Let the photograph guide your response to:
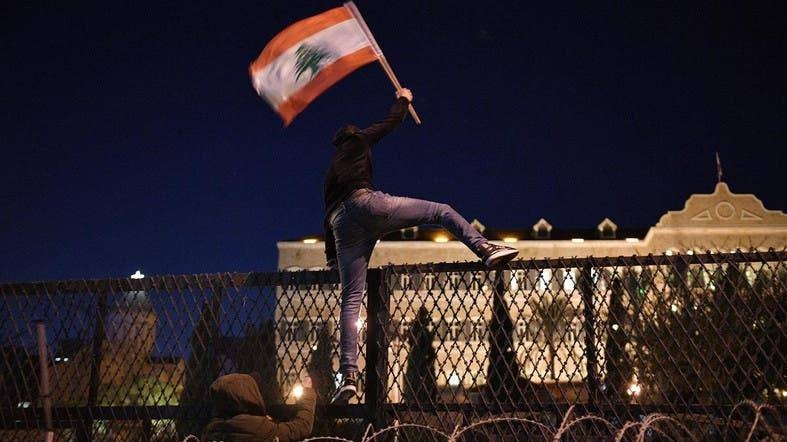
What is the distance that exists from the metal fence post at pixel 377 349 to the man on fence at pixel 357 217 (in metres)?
0.11

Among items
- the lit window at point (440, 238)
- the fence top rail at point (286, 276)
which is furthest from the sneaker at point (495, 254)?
the lit window at point (440, 238)

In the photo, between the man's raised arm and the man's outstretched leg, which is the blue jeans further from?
the man's raised arm

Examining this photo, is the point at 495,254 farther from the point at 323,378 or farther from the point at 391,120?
the point at 323,378

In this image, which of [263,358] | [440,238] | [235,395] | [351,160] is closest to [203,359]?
[263,358]

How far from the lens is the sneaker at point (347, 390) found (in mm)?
4805

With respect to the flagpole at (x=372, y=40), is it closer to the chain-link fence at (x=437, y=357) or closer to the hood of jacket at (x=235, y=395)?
the chain-link fence at (x=437, y=357)

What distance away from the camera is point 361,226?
5172mm

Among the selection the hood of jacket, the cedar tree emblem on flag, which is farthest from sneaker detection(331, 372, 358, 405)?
the cedar tree emblem on flag

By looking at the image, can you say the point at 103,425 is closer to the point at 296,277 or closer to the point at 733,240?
the point at 296,277

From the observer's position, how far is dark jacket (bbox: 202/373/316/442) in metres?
4.75

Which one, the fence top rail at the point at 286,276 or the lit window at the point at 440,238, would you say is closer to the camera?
the fence top rail at the point at 286,276

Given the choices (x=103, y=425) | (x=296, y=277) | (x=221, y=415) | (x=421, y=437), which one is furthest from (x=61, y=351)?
(x=421, y=437)

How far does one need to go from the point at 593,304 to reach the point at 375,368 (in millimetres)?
1786

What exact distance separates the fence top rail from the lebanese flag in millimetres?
1563
